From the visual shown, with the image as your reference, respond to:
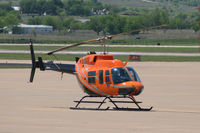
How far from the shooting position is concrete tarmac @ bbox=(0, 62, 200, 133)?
73.5ft

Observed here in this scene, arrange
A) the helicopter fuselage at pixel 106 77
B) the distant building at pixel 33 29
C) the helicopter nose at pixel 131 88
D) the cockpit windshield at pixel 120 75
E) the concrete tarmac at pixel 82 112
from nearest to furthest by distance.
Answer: the concrete tarmac at pixel 82 112 → the helicopter nose at pixel 131 88 → the helicopter fuselage at pixel 106 77 → the cockpit windshield at pixel 120 75 → the distant building at pixel 33 29

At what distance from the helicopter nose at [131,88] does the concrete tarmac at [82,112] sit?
98 cm

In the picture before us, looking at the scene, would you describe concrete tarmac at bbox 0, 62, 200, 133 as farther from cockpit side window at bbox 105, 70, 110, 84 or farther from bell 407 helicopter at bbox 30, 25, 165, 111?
cockpit side window at bbox 105, 70, 110, 84

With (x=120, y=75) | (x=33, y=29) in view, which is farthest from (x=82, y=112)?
(x=33, y=29)

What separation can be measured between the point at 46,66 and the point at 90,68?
333cm

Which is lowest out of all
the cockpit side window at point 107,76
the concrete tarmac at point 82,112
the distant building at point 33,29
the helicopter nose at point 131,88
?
the distant building at point 33,29

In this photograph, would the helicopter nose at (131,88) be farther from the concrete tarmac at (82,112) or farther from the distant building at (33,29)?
the distant building at (33,29)

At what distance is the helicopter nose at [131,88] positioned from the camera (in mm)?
25891

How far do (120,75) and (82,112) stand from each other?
7.89ft

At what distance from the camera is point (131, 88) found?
2589cm

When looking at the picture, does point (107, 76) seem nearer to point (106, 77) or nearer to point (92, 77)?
point (106, 77)

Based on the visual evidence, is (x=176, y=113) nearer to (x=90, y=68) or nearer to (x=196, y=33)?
(x=90, y=68)

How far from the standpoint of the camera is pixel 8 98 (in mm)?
31719

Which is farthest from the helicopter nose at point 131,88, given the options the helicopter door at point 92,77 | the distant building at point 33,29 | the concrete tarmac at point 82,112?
the distant building at point 33,29
